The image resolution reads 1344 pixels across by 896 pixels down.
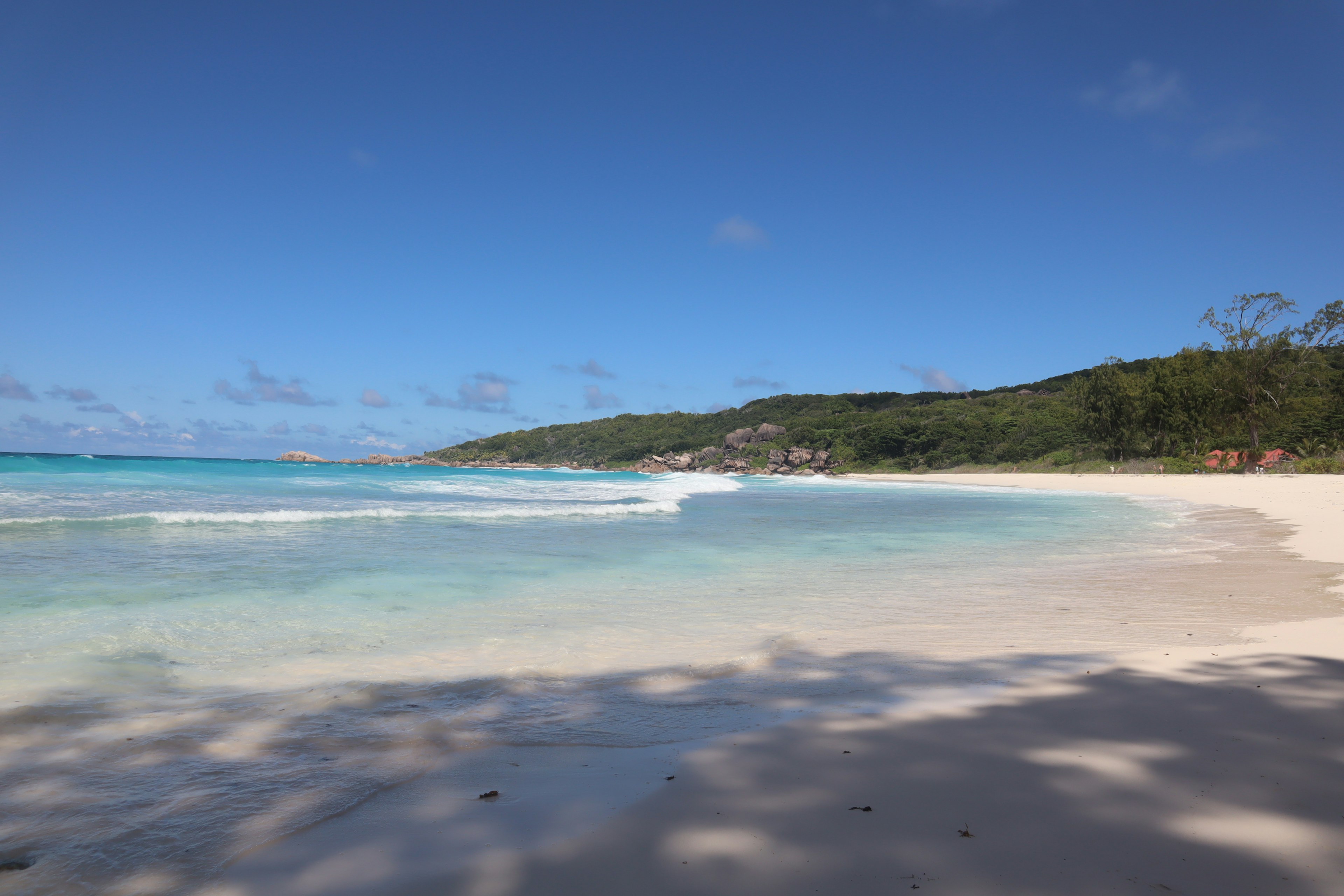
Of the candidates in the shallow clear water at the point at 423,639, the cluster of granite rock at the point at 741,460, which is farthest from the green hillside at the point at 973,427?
the shallow clear water at the point at 423,639

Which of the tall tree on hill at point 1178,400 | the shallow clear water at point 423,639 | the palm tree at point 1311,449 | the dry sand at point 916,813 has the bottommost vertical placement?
the shallow clear water at point 423,639

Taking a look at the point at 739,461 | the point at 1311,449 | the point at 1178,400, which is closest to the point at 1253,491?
the point at 1311,449

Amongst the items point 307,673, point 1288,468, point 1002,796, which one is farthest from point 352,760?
point 1288,468

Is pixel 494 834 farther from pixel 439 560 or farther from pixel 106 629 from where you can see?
pixel 439 560

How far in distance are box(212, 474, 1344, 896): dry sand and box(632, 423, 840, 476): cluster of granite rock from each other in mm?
89516

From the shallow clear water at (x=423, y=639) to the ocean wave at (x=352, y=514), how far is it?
11.3 inches

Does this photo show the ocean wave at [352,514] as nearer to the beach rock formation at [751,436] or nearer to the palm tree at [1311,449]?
the palm tree at [1311,449]

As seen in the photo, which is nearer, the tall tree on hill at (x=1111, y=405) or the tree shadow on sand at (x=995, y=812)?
the tree shadow on sand at (x=995, y=812)

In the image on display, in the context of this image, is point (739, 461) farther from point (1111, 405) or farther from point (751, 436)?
point (1111, 405)

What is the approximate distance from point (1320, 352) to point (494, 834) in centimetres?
5784

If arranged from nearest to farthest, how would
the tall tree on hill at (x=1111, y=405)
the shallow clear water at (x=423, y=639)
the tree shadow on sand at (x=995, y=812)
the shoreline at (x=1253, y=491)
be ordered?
the tree shadow on sand at (x=995, y=812) < the shallow clear water at (x=423, y=639) < the shoreline at (x=1253, y=491) < the tall tree on hill at (x=1111, y=405)

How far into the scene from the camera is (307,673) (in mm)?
4719

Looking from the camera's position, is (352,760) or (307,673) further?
(307,673)

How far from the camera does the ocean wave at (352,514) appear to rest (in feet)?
43.3
